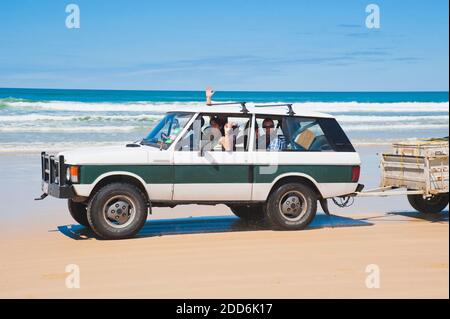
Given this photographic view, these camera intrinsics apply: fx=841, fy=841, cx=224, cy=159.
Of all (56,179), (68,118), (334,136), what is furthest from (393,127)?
(56,179)

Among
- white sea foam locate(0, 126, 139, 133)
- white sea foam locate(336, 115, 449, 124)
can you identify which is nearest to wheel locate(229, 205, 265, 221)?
white sea foam locate(0, 126, 139, 133)

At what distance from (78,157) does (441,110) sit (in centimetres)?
5346

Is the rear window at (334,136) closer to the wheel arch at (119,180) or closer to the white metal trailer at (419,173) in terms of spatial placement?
the white metal trailer at (419,173)

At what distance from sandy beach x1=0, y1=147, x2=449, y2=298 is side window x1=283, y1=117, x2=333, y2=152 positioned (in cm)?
114

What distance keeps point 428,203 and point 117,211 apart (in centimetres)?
519

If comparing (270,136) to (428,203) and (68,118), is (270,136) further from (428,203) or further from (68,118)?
(68,118)

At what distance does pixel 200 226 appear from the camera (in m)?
11.9

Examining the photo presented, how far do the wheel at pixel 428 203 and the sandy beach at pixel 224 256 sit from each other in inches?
5.7

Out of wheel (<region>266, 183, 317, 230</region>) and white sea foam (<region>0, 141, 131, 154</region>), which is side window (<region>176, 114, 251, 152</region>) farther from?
white sea foam (<region>0, 141, 131, 154</region>)

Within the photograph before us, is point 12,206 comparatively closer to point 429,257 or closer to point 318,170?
point 318,170

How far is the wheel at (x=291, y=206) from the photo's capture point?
11.3m

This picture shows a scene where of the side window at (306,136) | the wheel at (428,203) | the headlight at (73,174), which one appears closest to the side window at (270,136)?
the side window at (306,136)

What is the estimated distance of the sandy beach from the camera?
7844 mm

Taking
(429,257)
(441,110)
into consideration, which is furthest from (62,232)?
(441,110)
